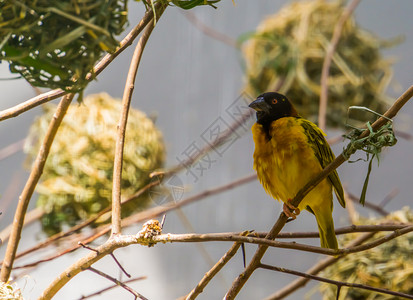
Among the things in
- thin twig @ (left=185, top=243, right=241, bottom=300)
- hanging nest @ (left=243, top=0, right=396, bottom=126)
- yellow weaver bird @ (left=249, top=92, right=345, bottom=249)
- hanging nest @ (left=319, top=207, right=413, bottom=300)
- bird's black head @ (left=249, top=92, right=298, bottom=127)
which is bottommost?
hanging nest @ (left=319, top=207, right=413, bottom=300)

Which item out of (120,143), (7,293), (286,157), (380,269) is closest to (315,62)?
(380,269)

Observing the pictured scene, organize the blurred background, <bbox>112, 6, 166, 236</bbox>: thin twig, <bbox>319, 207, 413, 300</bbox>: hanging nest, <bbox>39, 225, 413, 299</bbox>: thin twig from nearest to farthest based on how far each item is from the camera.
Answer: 1. <bbox>39, 225, 413, 299</bbox>: thin twig
2. <bbox>112, 6, 166, 236</bbox>: thin twig
3. <bbox>319, 207, 413, 300</bbox>: hanging nest
4. the blurred background

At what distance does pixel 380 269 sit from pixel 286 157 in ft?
1.68

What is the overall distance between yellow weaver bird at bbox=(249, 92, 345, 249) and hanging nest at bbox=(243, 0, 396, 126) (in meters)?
0.65

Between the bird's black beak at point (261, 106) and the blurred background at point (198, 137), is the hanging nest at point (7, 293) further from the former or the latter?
the blurred background at point (198, 137)

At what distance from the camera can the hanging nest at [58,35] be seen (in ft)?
1.70

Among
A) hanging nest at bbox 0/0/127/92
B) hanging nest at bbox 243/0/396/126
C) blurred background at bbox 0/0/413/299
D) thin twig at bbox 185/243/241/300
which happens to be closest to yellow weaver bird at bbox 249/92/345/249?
thin twig at bbox 185/243/241/300

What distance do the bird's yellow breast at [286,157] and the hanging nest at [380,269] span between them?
1.25 feet

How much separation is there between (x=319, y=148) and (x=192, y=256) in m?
1.25

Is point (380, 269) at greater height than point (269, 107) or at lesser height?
lesser

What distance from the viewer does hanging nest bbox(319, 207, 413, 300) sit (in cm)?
128

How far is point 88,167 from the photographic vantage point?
4.71 ft

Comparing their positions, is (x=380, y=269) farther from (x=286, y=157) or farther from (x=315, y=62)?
(x=315, y=62)

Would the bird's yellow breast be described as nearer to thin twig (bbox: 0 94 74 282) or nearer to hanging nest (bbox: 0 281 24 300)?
thin twig (bbox: 0 94 74 282)
